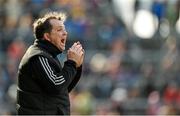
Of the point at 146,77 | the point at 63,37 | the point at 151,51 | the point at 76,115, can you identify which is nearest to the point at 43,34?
the point at 63,37

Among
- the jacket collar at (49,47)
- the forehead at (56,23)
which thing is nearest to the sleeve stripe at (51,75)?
Result: the jacket collar at (49,47)

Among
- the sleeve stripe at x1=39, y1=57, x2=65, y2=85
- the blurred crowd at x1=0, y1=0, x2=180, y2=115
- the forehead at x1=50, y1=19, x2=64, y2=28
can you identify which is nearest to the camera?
the sleeve stripe at x1=39, y1=57, x2=65, y2=85

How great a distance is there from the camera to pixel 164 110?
47.0 feet

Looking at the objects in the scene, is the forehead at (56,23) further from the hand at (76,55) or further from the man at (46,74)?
the hand at (76,55)

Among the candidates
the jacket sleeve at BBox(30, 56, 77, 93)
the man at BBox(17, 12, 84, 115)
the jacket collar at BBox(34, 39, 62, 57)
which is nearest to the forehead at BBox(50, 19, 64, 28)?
the man at BBox(17, 12, 84, 115)

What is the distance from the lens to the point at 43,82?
271 inches

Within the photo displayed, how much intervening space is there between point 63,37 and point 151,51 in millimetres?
9474

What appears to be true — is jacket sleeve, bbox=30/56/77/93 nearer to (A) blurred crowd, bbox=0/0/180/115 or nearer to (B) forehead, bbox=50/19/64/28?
(B) forehead, bbox=50/19/64/28

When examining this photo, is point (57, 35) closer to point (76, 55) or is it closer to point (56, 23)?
point (56, 23)

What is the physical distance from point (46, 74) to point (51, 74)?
0.15 feet

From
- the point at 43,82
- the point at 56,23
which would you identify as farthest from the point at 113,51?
the point at 43,82

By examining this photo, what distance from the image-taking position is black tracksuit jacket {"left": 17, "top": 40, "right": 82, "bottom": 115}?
6.87 meters

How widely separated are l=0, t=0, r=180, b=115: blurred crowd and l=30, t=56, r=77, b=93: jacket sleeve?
7.18 metres

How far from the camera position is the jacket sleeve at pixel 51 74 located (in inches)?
269
